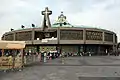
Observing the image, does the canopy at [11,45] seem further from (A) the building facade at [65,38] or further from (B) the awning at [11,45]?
(A) the building facade at [65,38]

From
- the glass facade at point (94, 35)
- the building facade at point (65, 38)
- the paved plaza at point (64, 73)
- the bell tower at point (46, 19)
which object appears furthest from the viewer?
the glass facade at point (94, 35)

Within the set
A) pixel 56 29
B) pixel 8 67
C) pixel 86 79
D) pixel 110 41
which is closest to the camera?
pixel 86 79

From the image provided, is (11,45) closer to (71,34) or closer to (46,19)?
(46,19)

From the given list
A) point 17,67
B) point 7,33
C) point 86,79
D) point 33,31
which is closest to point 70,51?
point 33,31

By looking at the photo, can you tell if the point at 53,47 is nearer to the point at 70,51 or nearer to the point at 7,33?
the point at 70,51

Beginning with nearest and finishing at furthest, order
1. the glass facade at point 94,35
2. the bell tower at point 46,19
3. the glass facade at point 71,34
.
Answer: the bell tower at point 46,19 < the glass facade at point 71,34 < the glass facade at point 94,35

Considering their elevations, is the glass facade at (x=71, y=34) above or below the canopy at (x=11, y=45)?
above

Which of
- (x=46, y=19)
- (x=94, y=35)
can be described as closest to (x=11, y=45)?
(x=46, y=19)

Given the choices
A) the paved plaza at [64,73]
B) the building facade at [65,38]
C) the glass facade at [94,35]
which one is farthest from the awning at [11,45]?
the glass facade at [94,35]

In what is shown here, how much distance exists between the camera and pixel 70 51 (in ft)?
331

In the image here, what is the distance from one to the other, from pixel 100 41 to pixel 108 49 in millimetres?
15168

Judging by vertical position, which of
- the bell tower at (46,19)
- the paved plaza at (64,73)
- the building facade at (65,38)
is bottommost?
the paved plaza at (64,73)

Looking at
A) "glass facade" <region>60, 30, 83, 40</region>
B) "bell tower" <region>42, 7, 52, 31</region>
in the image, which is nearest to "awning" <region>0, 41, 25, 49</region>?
"bell tower" <region>42, 7, 52, 31</region>

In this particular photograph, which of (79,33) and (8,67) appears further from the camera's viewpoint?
(79,33)
